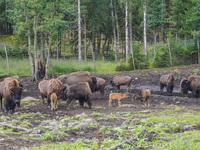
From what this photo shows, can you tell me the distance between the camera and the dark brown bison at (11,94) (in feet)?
41.1

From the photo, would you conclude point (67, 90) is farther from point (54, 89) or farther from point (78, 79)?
point (78, 79)

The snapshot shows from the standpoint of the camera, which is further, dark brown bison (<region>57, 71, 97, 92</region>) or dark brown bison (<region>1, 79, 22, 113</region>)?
dark brown bison (<region>57, 71, 97, 92</region>)

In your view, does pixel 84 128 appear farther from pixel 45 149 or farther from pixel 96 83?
pixel 96 83

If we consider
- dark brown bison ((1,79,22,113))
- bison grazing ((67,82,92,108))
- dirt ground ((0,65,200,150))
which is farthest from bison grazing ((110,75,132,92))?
dark brown bison ((1,79,22,113))

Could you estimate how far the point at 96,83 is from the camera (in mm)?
17969

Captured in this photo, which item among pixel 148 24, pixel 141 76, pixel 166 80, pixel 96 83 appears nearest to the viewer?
pixel 96 83

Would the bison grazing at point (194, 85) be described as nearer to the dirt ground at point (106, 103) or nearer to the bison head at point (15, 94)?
the dirt ground at point (106, 103)

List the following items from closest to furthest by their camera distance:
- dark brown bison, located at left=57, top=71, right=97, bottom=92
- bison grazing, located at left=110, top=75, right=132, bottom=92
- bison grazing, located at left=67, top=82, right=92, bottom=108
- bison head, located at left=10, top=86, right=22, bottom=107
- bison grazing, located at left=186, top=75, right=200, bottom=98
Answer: bison head, located at left=10, top=86, right=22, bottom=107 < bison grazing, located at left=67, top=82, right=92, bottom=108 < dark brown bison, located at left=57, top=71, right=97, bottom=92 < bison grazing, located at left=186, top=75, right=200, bottom=98 < bison grazing, located at left=110, top=75, right=132, bottom=92

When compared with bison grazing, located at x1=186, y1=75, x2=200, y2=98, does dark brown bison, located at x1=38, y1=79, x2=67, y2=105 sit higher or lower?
higher

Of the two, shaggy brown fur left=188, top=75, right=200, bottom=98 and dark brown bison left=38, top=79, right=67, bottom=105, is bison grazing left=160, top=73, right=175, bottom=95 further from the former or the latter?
dark brown bison left=38, top=79, right=67, bottom=105

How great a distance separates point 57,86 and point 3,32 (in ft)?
150

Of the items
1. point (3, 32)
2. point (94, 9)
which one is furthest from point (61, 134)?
point (3, 32)

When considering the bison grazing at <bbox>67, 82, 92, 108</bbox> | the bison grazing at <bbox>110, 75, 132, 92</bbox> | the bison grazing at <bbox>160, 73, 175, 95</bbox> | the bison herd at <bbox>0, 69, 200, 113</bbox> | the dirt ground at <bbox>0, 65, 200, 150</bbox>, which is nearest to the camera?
the dirt ground at <bbox>0, 65, 200, 150</bbox>

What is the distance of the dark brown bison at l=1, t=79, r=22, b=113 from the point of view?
1252cm
